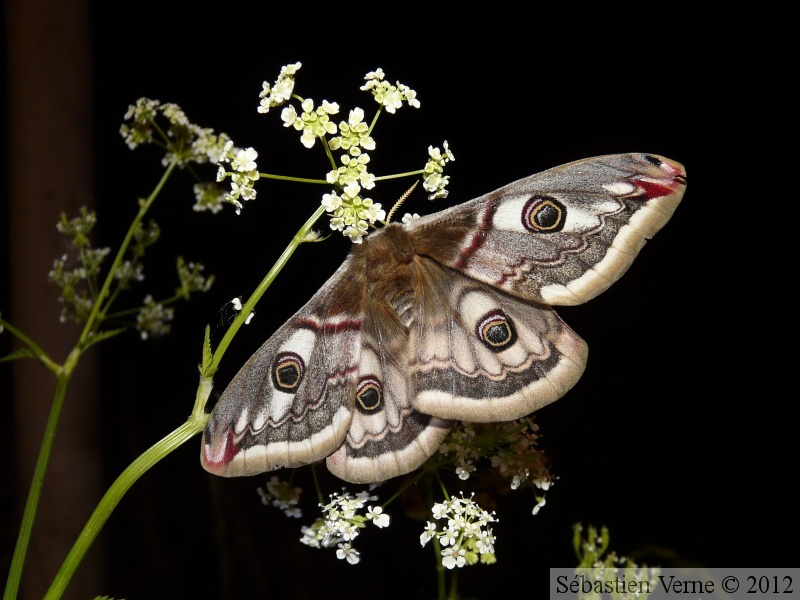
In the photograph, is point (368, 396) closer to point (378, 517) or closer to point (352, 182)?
point (378, 517)

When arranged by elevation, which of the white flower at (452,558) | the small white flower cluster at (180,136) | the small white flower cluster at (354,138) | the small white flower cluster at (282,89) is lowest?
the white flower at (452,558)

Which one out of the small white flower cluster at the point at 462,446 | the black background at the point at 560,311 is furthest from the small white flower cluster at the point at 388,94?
the black background at the point at 560,311

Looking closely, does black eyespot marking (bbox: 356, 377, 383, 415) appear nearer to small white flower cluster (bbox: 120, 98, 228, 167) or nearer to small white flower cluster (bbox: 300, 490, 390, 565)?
small white flower cluster (bbox: 300, 490, 390, 565)

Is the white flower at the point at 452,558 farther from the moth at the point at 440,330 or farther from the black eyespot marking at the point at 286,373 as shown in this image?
the black eyespot marking at the point at 286,373

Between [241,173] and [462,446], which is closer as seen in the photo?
[241,173]

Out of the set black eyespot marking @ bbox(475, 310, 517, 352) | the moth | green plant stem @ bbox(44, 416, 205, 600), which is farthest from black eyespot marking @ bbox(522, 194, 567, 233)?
green plant stem @ bbox(44, 416, 205, 600)

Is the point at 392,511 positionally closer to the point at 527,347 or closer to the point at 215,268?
the point at 215,268

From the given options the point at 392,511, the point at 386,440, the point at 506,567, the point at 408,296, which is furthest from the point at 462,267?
the point at 506,567

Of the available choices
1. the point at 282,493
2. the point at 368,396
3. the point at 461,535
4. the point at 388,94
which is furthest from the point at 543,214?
the point at 282,493
